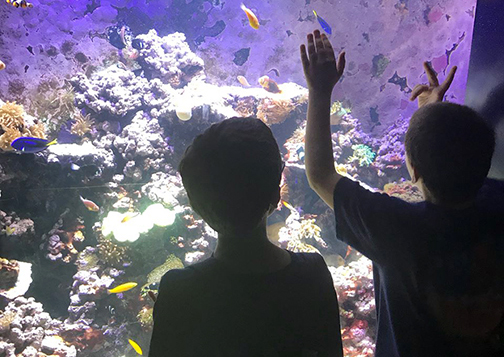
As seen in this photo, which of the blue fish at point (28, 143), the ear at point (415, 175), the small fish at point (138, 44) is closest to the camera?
the ear at point (415, 175)

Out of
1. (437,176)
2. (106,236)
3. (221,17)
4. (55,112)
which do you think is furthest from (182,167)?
(221,17)

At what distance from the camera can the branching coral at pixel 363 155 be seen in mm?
7316

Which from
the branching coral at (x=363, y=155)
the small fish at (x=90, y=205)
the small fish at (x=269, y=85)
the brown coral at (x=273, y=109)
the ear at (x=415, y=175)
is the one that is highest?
the small fish at (x=269, y=85)

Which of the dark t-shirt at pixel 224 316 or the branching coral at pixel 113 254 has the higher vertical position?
the branching coral at pixel 113 254

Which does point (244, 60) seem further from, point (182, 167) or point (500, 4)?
point (182, 167)

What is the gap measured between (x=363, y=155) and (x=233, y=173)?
718 cm

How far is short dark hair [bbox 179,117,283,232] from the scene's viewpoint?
0.95 meters

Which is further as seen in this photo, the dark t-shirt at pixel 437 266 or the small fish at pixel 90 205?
the small fish at pixel 90 205

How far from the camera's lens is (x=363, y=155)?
7.45 m

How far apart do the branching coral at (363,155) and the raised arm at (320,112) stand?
255 inches

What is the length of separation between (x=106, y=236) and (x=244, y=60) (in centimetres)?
854

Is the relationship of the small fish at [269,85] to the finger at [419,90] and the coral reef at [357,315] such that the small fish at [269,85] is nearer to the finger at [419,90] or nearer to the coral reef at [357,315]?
the coral reef at [357,315]

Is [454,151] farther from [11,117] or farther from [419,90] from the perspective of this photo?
[11,117]

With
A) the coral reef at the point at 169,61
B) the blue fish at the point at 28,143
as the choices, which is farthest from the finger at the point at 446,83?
the coral reef at the point at 169,61
